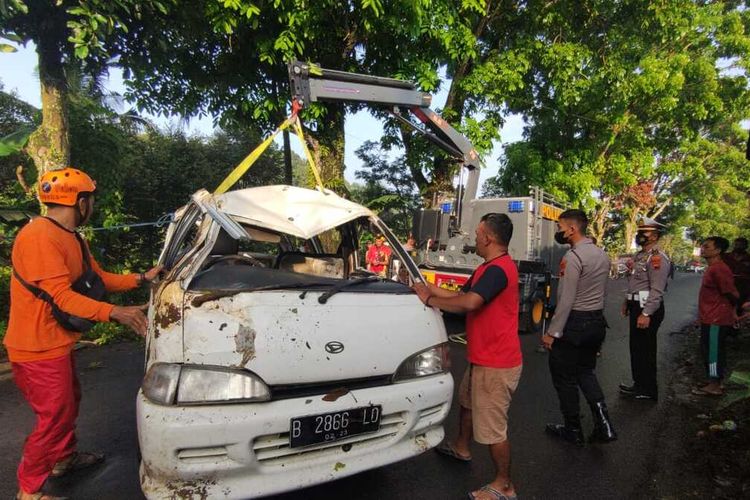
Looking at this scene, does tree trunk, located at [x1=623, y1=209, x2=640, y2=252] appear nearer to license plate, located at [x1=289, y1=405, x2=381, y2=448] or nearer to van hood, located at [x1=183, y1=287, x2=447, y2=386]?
van hood, located at [x1=183, y1=287, x2=447, y2=386]

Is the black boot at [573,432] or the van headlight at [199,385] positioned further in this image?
the black boot at [573,432]

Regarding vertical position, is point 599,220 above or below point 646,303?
above

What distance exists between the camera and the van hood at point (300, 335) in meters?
2.07

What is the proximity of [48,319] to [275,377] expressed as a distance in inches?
53.0

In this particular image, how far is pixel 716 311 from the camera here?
4730mm

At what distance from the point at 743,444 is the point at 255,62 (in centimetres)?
842

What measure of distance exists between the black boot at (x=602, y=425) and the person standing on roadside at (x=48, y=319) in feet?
10.7

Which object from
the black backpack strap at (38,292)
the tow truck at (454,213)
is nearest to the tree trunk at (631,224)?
the tow truck at (454,213)

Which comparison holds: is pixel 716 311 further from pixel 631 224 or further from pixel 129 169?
pixel 631 224

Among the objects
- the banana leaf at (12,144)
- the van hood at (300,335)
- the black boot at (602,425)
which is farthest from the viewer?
the banana leaf at (12,144)

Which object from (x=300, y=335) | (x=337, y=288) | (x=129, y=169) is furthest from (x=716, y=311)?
(x=129, y=169)

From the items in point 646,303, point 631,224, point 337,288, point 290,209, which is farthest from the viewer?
point 631,224

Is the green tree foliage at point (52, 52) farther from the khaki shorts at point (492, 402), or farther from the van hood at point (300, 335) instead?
the khaki shorts at point (492, 402)

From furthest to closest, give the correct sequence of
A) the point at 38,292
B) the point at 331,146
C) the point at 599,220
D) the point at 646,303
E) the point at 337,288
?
1. the point at 599,220
2. the point at 331,146
3. the point at 646,303
4. the point at 337,288
5. the point at 38,292
